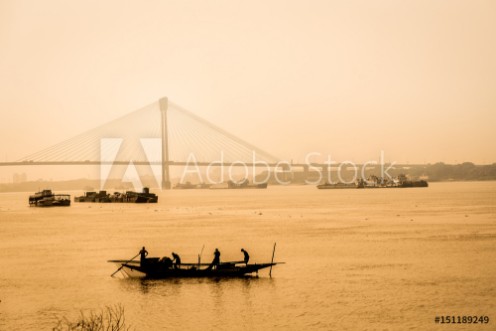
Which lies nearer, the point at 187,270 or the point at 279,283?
the point at 279,283

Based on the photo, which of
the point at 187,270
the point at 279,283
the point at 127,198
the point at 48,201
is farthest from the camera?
the point at 127,198

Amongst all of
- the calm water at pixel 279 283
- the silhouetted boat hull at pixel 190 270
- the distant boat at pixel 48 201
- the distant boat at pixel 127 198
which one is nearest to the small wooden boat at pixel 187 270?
the silhouetted boat hull at pixel 190 270

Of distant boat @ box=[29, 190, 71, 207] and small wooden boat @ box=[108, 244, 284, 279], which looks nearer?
small wooden boat @ box=[108, 244, 284, 279]

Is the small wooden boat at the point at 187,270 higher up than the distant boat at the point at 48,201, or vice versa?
the distant boat at the point at 48,201

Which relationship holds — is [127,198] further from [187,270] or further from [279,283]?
[279,283]

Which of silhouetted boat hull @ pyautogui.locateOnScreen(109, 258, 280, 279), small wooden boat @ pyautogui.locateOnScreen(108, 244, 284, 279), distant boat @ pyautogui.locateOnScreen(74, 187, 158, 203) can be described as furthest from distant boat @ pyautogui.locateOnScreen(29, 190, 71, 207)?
silhouetted boat hull @ pyautogui.locateOnScreen(109, 258, 280, 279)

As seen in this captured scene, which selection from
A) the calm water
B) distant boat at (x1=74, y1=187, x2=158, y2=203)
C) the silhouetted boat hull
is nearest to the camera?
the calm water

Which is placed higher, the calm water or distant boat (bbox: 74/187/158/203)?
distant boat (bbox: 74/187/158/203)

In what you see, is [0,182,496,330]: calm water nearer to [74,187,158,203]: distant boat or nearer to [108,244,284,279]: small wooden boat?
[108,244,284,279]: small wooden boat

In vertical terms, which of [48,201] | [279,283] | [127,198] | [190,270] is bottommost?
[279,283]

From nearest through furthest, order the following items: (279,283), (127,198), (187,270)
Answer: (279,283) → (187,270) → (127,198)

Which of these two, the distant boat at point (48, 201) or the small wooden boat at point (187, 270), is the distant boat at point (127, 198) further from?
the small wooden boat at point (187, 270)

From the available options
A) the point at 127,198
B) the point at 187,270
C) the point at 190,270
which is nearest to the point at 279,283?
the point at 190,270

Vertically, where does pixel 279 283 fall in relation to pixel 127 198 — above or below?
below
